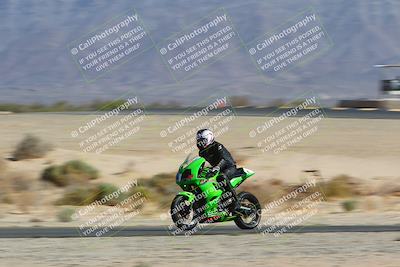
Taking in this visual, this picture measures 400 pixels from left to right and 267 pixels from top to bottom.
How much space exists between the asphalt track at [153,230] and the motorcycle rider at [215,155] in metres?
0.96

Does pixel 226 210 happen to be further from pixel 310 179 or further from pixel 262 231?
pixel 310 179

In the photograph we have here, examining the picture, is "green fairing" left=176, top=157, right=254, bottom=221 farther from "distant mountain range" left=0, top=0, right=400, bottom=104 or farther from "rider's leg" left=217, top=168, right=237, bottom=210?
"distant mountain range" left=0, top=0, right=400, bottom=104

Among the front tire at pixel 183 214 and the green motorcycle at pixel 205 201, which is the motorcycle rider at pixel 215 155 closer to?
the green motorcycle at pixel 205 201

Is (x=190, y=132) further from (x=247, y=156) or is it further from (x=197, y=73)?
(x=197, y=73)

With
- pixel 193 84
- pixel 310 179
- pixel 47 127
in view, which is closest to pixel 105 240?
pixel 310 179

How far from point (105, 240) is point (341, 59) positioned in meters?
88.3

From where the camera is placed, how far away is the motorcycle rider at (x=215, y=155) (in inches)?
647

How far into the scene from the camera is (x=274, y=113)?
4869cm

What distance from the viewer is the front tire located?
16172mm

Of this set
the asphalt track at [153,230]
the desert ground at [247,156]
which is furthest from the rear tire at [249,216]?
the desert ground at [247,156]

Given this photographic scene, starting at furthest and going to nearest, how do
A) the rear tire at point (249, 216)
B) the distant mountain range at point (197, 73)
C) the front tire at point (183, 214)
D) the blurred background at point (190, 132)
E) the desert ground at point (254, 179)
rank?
the distant mountain range at point (197, 73), the rear tire at point (249, 216), the front tire at point (183, 214), the blurred background at point (190, 132), the desert ground at point (254, 179)

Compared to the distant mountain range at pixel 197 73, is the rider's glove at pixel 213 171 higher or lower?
higher

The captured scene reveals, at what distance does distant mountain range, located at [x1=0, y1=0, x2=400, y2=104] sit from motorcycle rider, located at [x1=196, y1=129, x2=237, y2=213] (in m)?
68.2

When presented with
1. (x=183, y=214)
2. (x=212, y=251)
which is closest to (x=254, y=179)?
(x=183, y=214)
